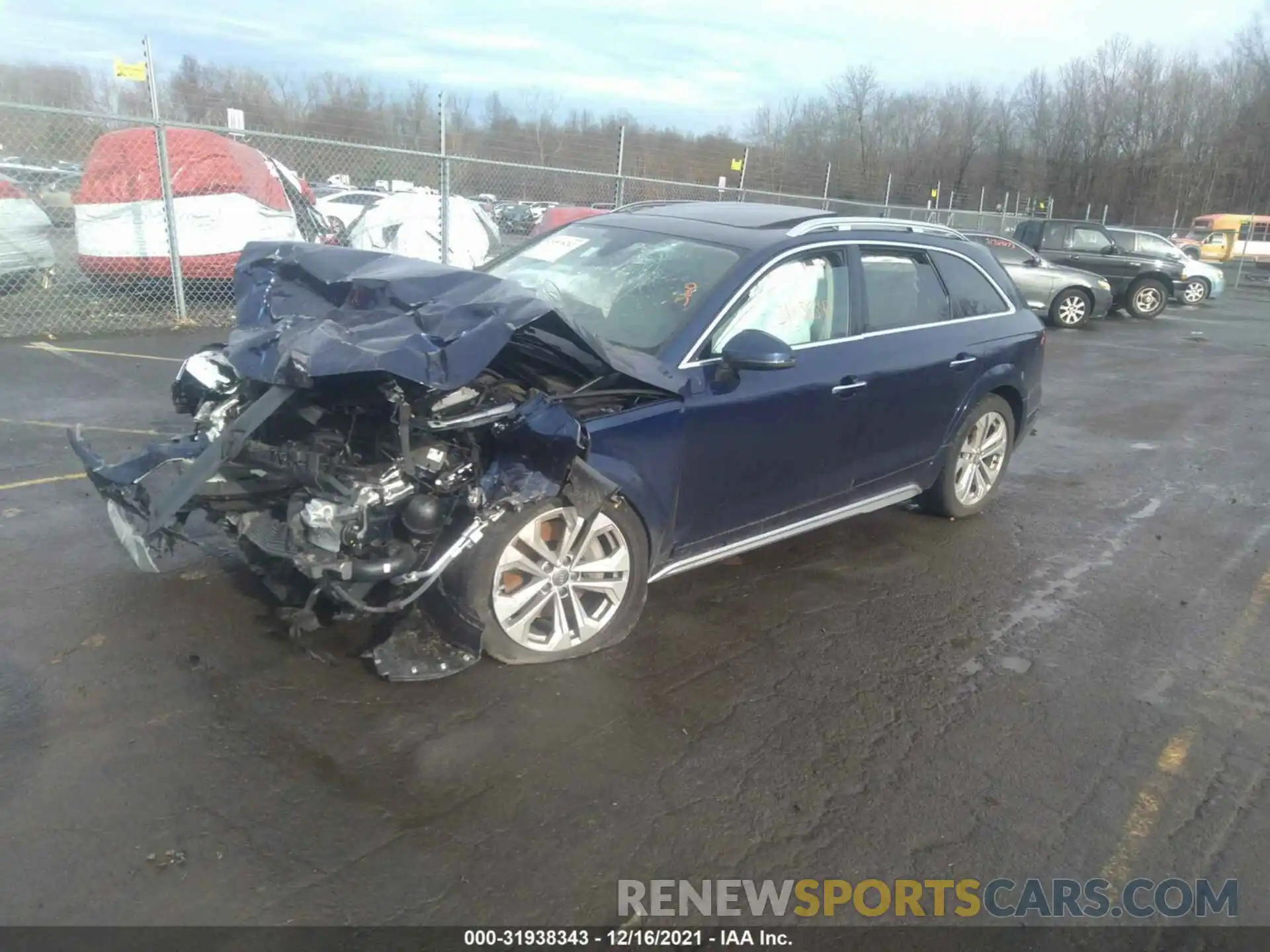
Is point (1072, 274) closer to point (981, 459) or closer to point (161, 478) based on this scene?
point (981, 459)

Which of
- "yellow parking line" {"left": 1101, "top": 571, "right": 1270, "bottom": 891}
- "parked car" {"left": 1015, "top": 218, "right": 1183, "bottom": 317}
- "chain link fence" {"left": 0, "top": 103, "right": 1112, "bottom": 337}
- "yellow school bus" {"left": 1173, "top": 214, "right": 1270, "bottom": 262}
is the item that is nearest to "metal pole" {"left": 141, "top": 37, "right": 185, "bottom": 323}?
"chain link fence" {"left": 0, "top": 103, "right": 1112, "bottom": 337}

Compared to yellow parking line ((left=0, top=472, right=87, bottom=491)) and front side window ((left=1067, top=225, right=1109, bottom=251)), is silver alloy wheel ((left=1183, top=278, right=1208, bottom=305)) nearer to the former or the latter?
front side window ((left=1067, top=225, right=1109, bottom=251))

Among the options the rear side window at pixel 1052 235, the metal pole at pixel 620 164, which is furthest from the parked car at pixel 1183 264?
the metal pole at pixel 620 164

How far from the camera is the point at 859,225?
16.3 ft

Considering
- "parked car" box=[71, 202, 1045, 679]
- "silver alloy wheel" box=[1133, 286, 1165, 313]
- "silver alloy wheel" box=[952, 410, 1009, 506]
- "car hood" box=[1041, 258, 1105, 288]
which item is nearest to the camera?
"parked car" box=[71, 202, 1045, 679]

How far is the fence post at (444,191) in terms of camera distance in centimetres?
1145

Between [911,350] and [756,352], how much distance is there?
4.98 ft

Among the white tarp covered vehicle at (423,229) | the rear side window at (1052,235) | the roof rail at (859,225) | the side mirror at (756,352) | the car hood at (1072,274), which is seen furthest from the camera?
the rear side window at (1052,235)

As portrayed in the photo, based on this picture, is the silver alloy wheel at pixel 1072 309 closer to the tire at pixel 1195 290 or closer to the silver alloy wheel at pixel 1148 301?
the silver alloy wheel at pixel 1148 301

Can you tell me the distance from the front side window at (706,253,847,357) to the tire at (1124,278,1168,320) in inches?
690

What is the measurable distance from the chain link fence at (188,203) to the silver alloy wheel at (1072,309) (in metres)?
8.82

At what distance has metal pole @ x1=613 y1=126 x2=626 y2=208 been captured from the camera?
44.9 feet

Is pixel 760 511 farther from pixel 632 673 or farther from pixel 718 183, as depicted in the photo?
pixel 718 183

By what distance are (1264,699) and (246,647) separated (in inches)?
166
